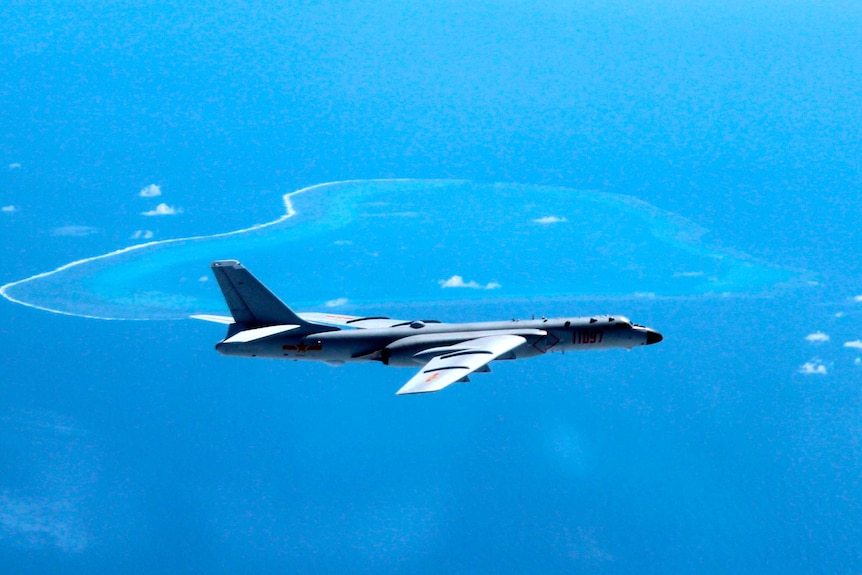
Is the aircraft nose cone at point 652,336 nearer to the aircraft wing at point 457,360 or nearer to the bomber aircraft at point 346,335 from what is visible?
the bomber aircraft at point 346,335

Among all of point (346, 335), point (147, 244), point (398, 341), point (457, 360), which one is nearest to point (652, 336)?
point (457, 360)

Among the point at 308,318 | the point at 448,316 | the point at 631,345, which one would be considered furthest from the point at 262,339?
the point at 448,316

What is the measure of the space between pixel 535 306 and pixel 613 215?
2106cm

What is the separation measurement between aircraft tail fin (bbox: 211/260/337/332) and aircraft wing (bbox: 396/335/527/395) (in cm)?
799

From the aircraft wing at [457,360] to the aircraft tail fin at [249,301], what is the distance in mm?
7988

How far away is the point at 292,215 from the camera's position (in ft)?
402

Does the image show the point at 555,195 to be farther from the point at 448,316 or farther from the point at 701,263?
the point at 448,316

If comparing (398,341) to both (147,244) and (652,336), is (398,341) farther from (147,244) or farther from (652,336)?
(147,244)

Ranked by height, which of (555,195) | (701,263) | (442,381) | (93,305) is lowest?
(442,381)

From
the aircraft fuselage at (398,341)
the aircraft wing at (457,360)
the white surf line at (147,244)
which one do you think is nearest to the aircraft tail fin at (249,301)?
the aircraft fuselage at (398,341)

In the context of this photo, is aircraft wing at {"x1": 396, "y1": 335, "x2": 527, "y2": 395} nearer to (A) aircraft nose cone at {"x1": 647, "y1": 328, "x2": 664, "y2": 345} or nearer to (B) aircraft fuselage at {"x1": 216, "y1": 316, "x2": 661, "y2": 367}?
(B) aircraft fuselage at {"x1": 216, "y1": 316, "x2": 661, "y2": 367}

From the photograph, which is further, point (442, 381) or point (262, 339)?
point (262, 339)

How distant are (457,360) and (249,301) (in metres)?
13.2

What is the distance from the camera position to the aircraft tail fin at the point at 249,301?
65.4 meters
